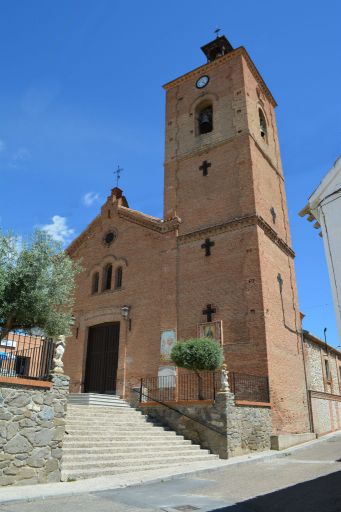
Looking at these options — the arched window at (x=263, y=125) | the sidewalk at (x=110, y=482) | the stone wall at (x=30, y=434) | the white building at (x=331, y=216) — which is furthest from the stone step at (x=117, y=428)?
the arched window at (x=263, y=125)

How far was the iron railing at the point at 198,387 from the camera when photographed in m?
14.6

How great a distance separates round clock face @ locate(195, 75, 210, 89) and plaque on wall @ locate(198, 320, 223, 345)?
1303 cm

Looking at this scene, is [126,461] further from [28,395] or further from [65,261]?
[65,261]

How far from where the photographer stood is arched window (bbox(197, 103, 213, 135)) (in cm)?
2160

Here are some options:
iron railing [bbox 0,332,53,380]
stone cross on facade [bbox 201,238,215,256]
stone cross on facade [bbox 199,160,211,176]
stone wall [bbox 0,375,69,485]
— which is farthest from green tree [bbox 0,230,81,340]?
stone cross on facade [bbox 199,160,211,176]

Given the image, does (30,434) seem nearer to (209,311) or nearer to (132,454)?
(132,454)

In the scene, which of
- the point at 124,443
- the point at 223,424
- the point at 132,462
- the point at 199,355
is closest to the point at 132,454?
the point at 132,462

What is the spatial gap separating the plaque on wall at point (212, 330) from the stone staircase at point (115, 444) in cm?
383

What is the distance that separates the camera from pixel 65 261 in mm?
13906

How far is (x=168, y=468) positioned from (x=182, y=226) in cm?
1102

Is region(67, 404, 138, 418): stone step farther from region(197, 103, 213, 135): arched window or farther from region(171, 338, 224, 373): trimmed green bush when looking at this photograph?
region(197, 103, 213, 135): arched window

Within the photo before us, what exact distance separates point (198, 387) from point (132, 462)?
5750 millimetres

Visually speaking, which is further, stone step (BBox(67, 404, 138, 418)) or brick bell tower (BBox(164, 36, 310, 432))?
brick bell tower (BBox(164, 36, 310, 432))

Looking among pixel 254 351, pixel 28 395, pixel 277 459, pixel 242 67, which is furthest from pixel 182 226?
pixel 28 395
